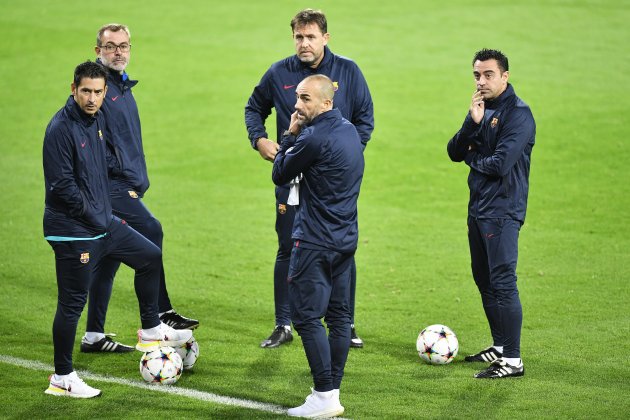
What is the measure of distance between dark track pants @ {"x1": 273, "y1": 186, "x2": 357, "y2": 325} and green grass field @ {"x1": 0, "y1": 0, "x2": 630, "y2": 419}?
1.06ft

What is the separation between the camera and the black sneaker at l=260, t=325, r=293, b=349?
29.8 feet

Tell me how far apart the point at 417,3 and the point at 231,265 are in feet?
56.8

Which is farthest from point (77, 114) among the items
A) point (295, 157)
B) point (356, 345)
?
point (356, 345)

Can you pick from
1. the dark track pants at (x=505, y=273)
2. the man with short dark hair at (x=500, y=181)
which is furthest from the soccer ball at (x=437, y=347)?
the dark track pants at (x=505, y=273)

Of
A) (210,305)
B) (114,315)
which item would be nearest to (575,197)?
(210,305)

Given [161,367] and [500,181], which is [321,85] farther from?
[161,367]

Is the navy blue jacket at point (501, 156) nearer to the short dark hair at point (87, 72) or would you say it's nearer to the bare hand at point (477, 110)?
the bare hand at point (477, 110)

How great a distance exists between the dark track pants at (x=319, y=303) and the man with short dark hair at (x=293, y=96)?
1522 mm

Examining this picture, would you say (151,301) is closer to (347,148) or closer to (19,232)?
(347,148)

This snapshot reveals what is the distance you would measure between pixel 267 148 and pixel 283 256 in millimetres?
1056

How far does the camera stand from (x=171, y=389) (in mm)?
7852

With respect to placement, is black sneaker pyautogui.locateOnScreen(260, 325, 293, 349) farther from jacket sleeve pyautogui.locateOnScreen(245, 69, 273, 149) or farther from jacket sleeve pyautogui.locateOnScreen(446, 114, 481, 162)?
jacket sleeve pyautogui.locateOnScreen(446, 114, 481, 162)

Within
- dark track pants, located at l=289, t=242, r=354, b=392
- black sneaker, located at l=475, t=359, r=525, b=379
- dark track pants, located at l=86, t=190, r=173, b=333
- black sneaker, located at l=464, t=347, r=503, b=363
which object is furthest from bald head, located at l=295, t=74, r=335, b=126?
black sneaker, located at l=464, t=347, r=503, b=363

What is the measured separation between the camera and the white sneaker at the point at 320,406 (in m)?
7.12
